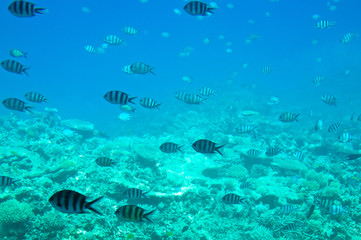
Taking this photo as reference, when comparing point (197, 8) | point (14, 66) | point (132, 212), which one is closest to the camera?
point (132, 212)

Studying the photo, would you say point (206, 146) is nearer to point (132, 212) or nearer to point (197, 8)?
point (132, 212)

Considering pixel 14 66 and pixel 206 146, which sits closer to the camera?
pixel 206 146

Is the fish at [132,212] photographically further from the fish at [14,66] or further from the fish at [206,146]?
the fish at [14,66]

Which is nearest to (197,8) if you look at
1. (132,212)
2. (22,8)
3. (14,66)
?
(22,8)

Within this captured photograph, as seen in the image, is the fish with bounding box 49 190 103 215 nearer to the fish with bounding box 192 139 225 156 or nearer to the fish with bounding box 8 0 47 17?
the fish with bounding box 192 139 225 156

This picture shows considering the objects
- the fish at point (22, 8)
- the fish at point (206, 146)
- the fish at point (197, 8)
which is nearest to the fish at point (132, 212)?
the fish at point (206, 146)

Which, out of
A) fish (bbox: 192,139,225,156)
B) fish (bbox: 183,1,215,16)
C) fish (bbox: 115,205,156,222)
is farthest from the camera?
fish (bbox: 183,1,215,16)

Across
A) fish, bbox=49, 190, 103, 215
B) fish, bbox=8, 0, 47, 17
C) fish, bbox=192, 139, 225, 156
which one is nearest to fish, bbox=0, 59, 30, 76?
fish, bbox=8, 0, 47, 17

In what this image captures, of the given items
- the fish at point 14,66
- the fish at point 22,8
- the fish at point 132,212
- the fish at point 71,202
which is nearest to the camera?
the fish at point 71,202

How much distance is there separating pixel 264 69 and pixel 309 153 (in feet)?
22.3

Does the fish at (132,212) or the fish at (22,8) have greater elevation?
the fish at (22,8)

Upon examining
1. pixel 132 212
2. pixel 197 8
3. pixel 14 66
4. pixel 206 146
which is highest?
pixel 197 8

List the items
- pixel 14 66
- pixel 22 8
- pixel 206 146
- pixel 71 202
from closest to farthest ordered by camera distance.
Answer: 1. pixel 71 202
2. pixel 206 146
3. pixel 22 8
4. pixel 14 66

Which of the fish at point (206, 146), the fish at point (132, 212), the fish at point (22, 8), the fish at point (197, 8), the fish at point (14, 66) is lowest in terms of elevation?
the fish at point (132, 212)
